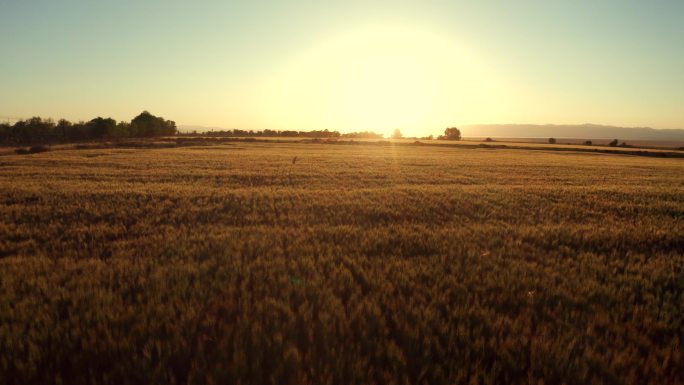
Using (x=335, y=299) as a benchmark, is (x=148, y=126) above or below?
above

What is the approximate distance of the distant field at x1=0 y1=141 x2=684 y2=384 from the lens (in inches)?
116

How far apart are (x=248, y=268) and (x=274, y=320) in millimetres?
1590

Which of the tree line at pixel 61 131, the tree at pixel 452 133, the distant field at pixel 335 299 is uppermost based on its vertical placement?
the tree at pixel 452 133

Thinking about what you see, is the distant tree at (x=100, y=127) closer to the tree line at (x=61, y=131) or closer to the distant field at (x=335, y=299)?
the tree line at (x=61, y=131)

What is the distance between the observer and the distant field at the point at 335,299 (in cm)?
294

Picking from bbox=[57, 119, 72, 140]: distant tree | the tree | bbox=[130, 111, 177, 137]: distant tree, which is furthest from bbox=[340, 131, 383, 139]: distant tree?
bbox=[57, 119, 72, 140]: distant tree

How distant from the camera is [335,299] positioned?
407 cm

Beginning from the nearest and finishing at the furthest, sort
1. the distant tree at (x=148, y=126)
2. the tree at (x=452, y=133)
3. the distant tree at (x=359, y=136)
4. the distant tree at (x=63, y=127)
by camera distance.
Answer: the distant tree at (x=63, y=127), the distant tree at (x=148, y=126), the distant tree at (x=359, y=136), the tree at (x=452, y=133)

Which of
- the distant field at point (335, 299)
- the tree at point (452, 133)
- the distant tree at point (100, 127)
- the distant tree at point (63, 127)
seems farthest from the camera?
the tree at point (452, 133)

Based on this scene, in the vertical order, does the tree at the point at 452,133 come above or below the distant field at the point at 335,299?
above

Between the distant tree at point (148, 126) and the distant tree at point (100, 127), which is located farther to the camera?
the distant tree at point (148, 126)

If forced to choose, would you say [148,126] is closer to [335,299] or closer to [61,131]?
[61,131]

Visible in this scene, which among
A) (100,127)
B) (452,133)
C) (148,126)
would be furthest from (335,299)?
(452,133)

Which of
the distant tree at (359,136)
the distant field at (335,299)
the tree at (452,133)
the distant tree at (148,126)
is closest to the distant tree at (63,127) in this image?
the distant tree at (148,126)
